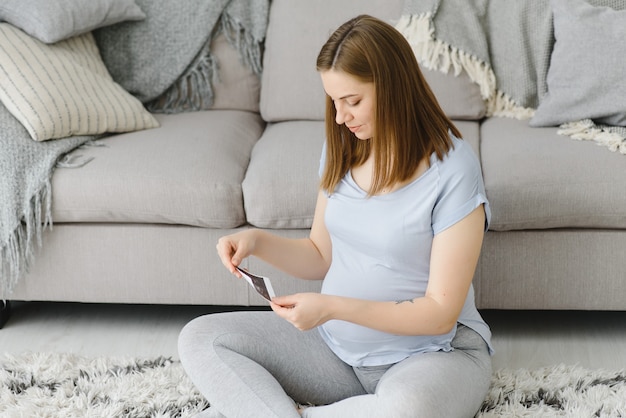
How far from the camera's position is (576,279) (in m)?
1.99

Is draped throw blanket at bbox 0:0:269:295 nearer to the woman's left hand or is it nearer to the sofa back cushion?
the sofa back cushion

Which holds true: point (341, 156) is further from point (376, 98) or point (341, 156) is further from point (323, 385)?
point (323, 385)

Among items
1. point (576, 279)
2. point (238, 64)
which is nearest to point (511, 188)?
point (576, 279)

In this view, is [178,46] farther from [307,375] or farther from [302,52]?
[307,375]

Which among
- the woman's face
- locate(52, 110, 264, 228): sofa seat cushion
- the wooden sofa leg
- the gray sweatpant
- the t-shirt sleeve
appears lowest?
the wooden sofa leg

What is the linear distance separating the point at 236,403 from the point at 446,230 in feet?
1.55

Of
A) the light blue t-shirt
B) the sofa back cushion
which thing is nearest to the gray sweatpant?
the light blue t-shirt

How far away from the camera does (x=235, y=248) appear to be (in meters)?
1.58

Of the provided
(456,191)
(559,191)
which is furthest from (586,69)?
(456,191)

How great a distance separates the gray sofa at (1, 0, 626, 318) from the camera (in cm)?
194

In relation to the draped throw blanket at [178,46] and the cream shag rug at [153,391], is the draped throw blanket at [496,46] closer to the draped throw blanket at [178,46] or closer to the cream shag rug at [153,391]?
the draped throw blanket at [178,46]

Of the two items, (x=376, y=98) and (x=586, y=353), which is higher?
(x=376, y=98)

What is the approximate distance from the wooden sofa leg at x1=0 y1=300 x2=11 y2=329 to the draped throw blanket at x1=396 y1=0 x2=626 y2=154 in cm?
127

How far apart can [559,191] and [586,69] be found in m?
0.46
